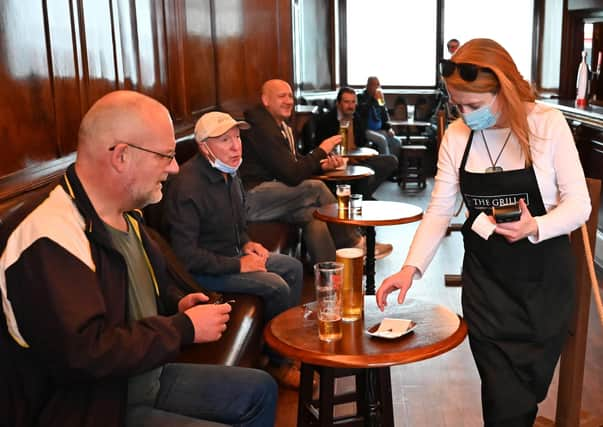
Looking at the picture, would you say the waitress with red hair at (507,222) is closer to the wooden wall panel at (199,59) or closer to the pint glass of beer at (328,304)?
the pint glass of beer at (328,304)

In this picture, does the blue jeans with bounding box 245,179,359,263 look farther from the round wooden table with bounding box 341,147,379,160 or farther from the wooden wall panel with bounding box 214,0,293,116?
the wooden wall panel with bounding box 214,0,293,116

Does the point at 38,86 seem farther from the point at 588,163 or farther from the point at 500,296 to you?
the point at 588,163

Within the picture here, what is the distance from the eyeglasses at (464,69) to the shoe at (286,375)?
5.55 feet

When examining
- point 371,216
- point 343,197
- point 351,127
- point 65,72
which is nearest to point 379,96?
point 351,127

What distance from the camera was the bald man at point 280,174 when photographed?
4754mm

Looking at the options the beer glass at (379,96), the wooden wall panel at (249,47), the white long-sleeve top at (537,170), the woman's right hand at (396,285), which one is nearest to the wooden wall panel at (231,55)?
the wooden wall panel at (249,47)

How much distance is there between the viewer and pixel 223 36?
578cm

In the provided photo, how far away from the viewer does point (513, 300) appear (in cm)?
214

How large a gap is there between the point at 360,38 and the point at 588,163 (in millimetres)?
6437

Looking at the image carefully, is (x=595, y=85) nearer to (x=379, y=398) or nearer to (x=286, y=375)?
(x=286, y=375)

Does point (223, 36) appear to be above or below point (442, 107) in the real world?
above

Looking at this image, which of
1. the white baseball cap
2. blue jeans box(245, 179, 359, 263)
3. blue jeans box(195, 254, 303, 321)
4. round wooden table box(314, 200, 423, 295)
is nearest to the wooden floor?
blue jeans box(195, 254, 303, 321)

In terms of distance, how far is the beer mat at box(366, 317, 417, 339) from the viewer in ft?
6.46

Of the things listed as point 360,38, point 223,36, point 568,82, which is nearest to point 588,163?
point 223,36
